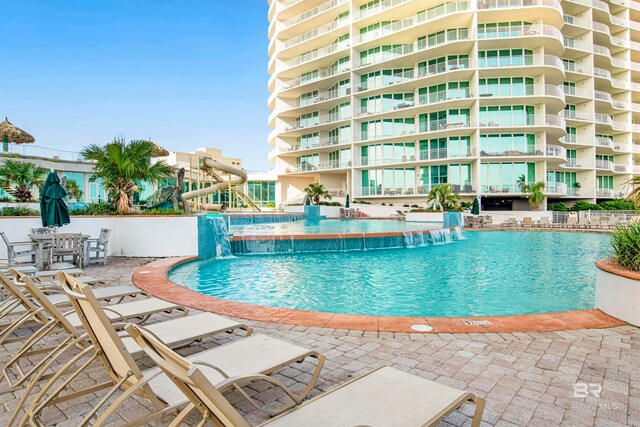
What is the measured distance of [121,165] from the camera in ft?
33.0

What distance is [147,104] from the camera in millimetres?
34094

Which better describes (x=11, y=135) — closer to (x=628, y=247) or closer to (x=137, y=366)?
(x=137, y=366)

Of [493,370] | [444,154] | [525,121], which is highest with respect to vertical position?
[525,121]

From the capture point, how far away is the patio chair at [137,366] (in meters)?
1.75

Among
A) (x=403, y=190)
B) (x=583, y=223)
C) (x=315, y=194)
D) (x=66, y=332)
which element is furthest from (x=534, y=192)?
(x=66, y=332)

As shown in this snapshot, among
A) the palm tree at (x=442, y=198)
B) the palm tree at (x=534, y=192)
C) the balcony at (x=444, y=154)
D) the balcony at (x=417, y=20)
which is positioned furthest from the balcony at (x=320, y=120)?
the palm tree at (x=534, y=192)

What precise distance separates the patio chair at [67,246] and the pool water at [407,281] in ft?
6.60

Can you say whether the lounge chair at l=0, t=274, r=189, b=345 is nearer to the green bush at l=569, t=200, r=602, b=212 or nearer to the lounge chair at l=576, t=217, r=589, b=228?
the lounge chair at l=576, t=217, r=589, b=228

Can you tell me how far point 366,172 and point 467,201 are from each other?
1001 cm

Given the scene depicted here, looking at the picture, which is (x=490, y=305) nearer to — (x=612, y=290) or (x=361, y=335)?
(x=612, y=290)

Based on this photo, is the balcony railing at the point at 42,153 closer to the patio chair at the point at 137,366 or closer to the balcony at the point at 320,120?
the balcony at the point at 320,120

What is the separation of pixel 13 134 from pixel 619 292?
38.5 metres

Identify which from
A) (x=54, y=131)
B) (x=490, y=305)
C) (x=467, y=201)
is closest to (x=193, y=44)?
(x=54, y=131)

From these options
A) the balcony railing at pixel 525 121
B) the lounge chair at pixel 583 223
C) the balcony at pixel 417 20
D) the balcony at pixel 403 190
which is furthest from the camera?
the balcony at pixel 403 190
